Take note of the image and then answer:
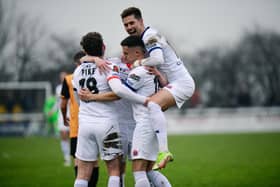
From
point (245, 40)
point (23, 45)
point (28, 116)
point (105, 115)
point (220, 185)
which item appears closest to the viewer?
point (105, 115)

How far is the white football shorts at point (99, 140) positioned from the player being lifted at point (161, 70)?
583 mm

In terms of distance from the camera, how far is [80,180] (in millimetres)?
8984

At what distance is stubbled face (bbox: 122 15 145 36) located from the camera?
923cm

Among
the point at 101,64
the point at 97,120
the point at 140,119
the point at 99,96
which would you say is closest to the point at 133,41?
the point at 101,64

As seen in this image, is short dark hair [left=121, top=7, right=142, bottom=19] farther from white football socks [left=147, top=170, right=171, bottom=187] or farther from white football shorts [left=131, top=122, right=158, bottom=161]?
white football socks [left=147, top=170, right=171, bottom=187]

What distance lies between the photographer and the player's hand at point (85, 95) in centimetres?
893

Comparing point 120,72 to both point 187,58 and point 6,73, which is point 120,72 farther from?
point 187,58

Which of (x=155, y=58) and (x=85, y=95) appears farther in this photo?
(x=85, y=95)

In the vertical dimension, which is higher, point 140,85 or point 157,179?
point 140,85

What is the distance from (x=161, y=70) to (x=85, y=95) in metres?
1.17

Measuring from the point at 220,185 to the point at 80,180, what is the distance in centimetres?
430

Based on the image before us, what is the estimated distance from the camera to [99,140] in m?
8.88

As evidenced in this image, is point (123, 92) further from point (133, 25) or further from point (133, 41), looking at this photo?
point (133, 25)

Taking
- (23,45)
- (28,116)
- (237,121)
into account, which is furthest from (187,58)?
(28,116)
